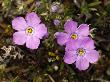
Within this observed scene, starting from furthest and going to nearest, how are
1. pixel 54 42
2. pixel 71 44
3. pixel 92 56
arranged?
pixel 54 42 < pixel 92 56 < pixel 71 44

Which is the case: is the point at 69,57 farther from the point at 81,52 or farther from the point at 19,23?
the point at 19,23

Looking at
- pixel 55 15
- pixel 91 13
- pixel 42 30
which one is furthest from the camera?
pixel 91 13

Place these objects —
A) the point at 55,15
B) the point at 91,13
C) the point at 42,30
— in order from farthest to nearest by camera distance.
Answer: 1. the point at 91,13
2. the point at 55,15
3. the point at 42,30

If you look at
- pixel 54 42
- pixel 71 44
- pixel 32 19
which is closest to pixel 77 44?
pixel 71 44

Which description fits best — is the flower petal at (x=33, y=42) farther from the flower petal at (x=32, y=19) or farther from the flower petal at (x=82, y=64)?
the flower petal at (x=82, y=64)

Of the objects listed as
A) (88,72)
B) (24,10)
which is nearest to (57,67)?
(88,72)

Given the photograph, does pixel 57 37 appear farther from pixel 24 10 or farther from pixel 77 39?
pixel 24 10

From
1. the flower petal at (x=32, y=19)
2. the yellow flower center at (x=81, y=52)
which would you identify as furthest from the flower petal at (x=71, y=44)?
the flower petal at (x=32, y=19)

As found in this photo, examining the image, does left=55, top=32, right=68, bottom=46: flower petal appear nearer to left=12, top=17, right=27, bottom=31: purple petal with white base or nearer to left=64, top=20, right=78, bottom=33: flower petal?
left=64, top=20, right=78, bottom=33: flower petal
